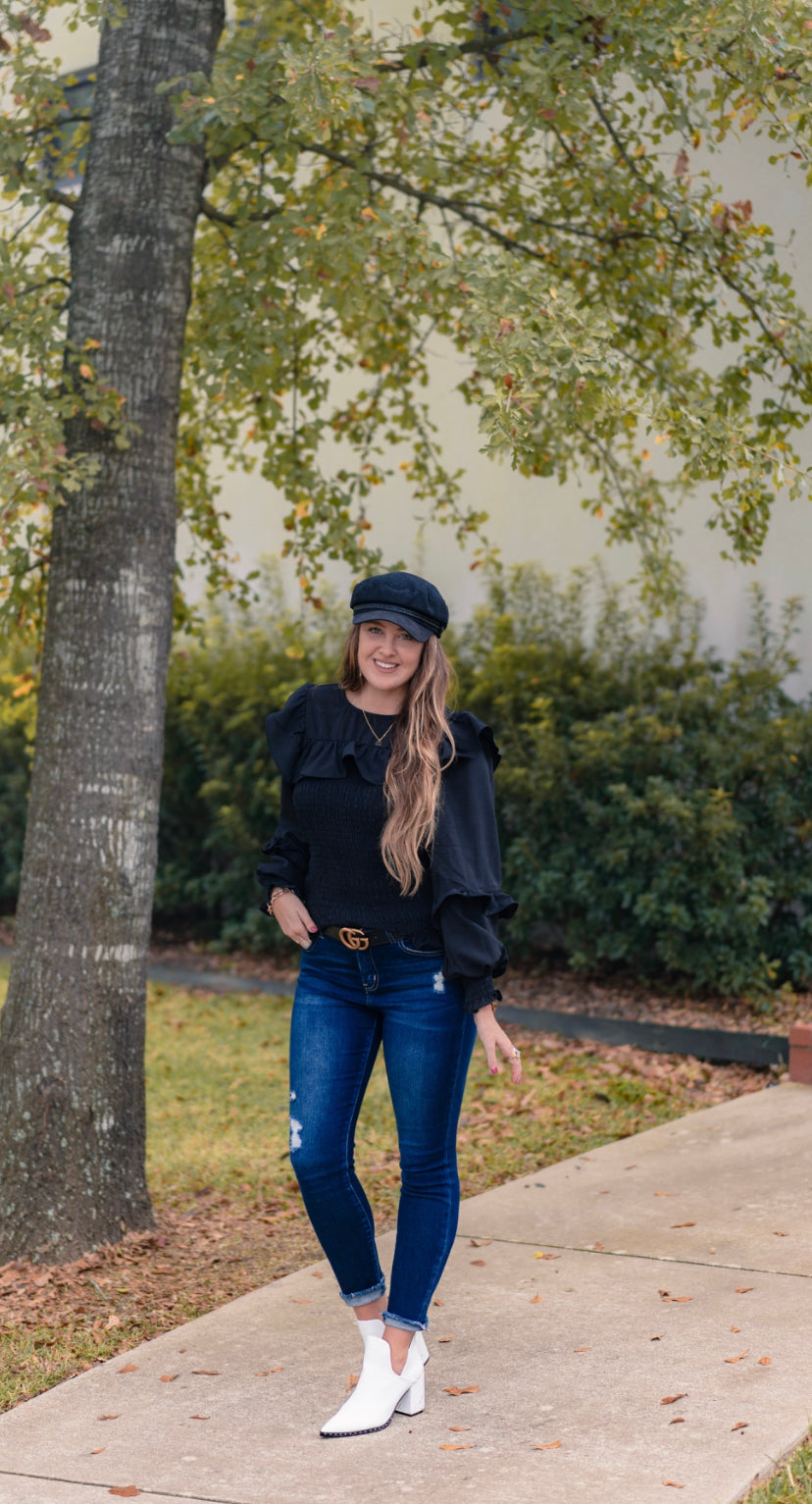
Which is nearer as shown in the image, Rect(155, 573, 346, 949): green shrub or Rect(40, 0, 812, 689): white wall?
Rect(40, 0, 812, 689): white wall

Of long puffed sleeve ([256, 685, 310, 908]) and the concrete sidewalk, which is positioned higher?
long puffed sleeve ([256, 685, 310, 908])

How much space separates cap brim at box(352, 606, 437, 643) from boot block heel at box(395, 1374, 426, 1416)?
5.70 feet

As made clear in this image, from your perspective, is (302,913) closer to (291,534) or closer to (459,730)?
(459,730)

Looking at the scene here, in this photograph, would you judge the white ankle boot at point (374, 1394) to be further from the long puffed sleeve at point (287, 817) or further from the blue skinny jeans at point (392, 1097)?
the long puffed sleeve at point (287, 817)

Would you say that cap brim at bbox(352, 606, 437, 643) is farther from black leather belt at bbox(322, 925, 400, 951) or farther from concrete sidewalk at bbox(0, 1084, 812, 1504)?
concrete sidewalk at bbox(0, 1084, 812, 1504)

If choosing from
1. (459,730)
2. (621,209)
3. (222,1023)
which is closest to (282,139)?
(621,209)

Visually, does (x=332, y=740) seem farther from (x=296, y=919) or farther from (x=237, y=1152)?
(x=237, y=1152)

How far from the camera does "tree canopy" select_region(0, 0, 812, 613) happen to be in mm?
4445

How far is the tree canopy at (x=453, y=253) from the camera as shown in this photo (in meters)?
4.45

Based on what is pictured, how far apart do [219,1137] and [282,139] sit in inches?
158

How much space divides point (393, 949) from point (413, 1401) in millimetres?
1063

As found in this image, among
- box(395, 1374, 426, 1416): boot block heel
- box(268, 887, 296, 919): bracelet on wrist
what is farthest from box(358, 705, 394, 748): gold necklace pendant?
box(395, 1374, 426, 1416): boot block heel

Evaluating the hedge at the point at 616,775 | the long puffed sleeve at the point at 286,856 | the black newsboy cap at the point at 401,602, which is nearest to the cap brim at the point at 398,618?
the black newsboy cap at the point at 401,602

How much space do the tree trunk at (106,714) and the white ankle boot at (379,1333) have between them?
4.90ft
